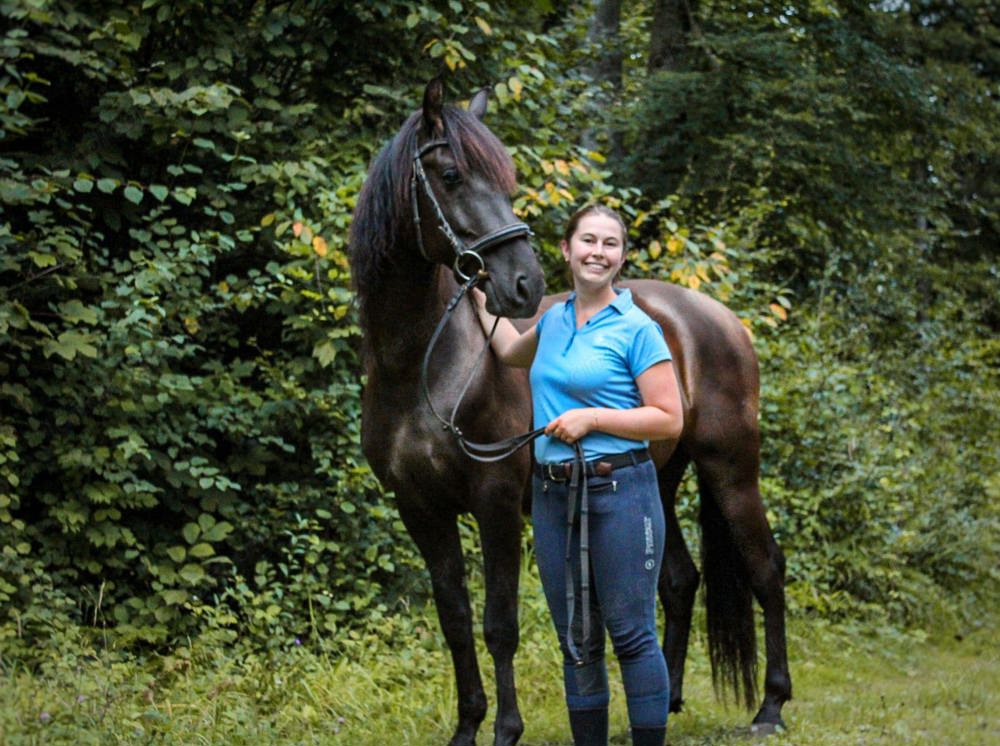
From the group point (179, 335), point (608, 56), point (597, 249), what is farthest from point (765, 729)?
point (608, 56)

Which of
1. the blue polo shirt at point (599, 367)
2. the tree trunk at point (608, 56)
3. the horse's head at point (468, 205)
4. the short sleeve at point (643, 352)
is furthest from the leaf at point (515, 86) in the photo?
the tree trunk at point (608, 56)

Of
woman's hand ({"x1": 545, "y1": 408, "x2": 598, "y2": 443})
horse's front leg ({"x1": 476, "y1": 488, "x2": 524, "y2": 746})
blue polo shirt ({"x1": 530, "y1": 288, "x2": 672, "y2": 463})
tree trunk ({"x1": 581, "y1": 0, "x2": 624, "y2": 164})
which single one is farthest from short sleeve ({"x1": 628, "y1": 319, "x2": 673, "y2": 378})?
tree trunk ({"x1": 581, "y1": 0, "x2": 624, "y2": 164})

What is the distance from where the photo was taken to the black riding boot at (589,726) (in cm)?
333

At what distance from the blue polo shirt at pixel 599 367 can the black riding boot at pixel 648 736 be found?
0.81 metres

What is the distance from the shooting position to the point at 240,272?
6.98 m

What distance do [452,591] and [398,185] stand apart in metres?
1.51

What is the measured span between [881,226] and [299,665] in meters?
8.35

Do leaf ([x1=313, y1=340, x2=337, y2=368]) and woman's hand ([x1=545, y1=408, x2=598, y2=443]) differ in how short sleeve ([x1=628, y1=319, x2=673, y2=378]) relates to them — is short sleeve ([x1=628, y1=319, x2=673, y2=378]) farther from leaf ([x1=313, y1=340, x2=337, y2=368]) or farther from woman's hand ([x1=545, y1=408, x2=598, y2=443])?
leaf ([x1=313, y1=340, x2=337, y2=368])

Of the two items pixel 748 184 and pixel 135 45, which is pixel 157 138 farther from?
pixel 748 184

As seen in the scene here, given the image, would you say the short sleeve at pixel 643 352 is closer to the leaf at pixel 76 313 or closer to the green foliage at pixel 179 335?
the green foliage at pixel 179 335

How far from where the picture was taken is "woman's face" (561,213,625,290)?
326 centimetres

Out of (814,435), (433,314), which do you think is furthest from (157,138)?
(814,435)

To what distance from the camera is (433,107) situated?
12.4ft

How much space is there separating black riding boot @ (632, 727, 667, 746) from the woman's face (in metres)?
1.29
